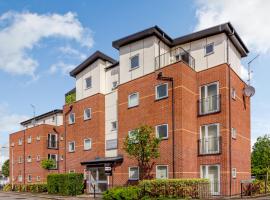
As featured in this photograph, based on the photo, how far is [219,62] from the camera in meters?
26.4

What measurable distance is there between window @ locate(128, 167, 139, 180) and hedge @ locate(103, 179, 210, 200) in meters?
3.95

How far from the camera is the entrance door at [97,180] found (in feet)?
99.7

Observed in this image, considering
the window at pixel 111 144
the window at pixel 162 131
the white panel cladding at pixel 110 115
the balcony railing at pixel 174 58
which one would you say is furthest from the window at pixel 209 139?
the white panel cladding at pixel 110 115

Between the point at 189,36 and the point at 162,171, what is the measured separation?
971 centimetres

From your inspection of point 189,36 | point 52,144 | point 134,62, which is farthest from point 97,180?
point 52,144

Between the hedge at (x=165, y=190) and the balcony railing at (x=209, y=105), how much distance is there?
4991mm

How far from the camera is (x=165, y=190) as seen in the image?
72.9 feet

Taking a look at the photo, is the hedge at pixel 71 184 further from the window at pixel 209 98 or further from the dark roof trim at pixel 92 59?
the window at pixel 209 98

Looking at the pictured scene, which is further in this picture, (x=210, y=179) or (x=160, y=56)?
(x=160, y=56)

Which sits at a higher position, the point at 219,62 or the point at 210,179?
the point at 219,62

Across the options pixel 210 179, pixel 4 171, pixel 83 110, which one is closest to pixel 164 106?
pixel 210 179

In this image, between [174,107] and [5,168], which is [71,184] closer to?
[174,107]

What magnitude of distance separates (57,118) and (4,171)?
53.8 m

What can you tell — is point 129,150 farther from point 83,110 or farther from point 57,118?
point 57,118
